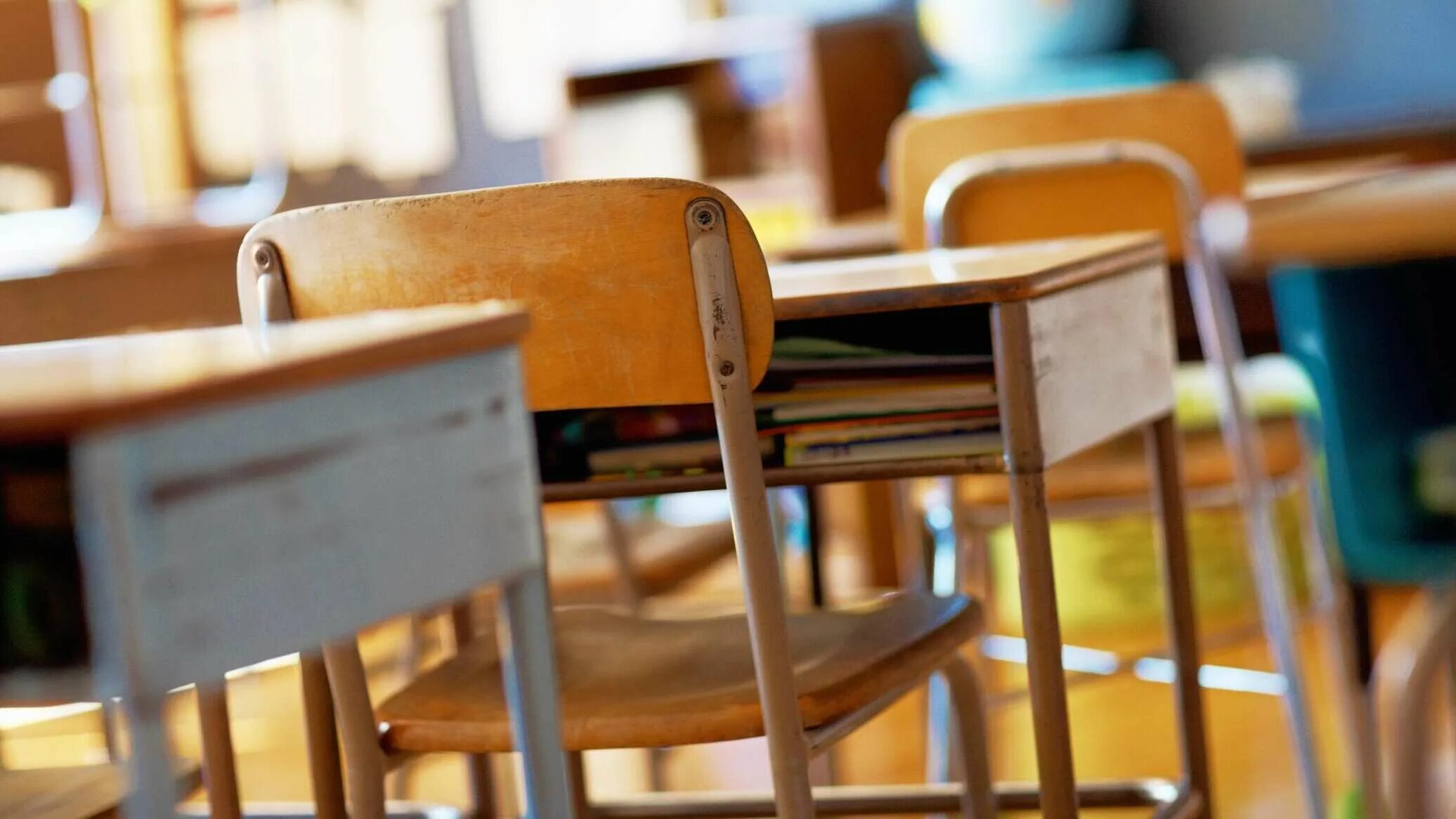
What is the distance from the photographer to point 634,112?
4098mm

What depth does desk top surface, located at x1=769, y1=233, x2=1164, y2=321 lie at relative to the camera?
1.28m

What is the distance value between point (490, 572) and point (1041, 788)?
0.62 m

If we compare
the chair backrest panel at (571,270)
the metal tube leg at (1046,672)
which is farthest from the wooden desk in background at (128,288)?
the metal tube leg at (1046,672)

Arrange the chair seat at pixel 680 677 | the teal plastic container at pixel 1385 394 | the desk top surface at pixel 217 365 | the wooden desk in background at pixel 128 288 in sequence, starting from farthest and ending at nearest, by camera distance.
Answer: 1. the wooden desk in background at pixel 128 288
2. the chair seat at pixel 680 677
3. the teal plastic container at pixel 1385 394
4. the desk top surface at pixel 217 365

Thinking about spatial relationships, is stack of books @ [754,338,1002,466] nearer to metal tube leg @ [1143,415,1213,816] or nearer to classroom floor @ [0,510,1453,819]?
metal tube leg @ [1143,415,1213,816]

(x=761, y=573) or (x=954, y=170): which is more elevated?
(x=954, y=170)

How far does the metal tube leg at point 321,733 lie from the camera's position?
1430 mm

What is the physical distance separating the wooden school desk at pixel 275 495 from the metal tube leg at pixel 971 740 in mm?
625

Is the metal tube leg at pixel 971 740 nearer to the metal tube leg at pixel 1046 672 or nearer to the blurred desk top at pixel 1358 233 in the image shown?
the metal tube leg at pixel 1046 672

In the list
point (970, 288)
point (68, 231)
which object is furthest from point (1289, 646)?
point (68, 231)

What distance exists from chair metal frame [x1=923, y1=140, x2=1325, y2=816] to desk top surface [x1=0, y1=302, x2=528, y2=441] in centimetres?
109

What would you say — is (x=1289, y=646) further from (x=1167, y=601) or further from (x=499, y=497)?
(x=499, y=497)

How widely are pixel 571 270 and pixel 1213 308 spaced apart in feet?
3.31

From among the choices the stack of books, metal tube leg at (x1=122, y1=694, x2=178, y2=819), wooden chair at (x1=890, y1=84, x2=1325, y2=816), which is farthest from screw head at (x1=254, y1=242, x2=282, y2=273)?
wooden chair at (x1=890, y1=84, x2=1325, y2=816)
